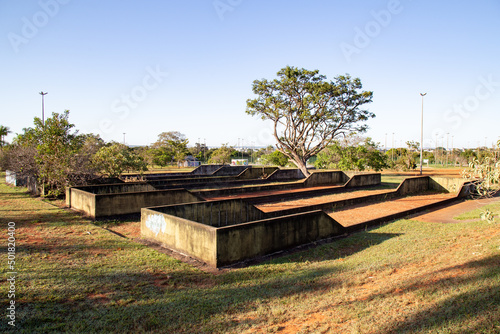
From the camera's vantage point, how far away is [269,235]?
807cm

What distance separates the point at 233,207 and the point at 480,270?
736 cm

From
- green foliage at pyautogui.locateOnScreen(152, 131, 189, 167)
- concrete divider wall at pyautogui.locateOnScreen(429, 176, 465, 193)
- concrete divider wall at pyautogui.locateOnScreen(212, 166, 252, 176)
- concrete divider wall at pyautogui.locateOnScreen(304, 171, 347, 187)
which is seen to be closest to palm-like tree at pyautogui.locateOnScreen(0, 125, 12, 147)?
green foliage at pyautogui.locateOnScreen(152, 131, 189, 167)

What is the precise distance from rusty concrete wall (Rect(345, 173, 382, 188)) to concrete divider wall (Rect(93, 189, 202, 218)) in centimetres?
1382

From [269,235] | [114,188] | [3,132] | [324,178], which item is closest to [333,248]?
[269,235]

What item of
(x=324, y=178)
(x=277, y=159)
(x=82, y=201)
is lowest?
(x=82, y=201)

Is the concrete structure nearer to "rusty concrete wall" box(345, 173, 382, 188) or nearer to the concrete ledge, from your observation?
the concrete ledge

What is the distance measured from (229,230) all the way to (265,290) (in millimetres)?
1912

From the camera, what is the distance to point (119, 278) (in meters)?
5.95

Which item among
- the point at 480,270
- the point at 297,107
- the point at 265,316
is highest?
the point at 297,107

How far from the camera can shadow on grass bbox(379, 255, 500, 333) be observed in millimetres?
3746

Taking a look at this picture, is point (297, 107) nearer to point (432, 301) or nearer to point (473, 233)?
point (473, 233)

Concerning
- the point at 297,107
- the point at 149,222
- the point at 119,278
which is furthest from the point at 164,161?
the point at 119,278

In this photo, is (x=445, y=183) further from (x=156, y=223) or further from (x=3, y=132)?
(x=3, y=132)

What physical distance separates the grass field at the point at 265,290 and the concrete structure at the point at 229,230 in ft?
1.60
